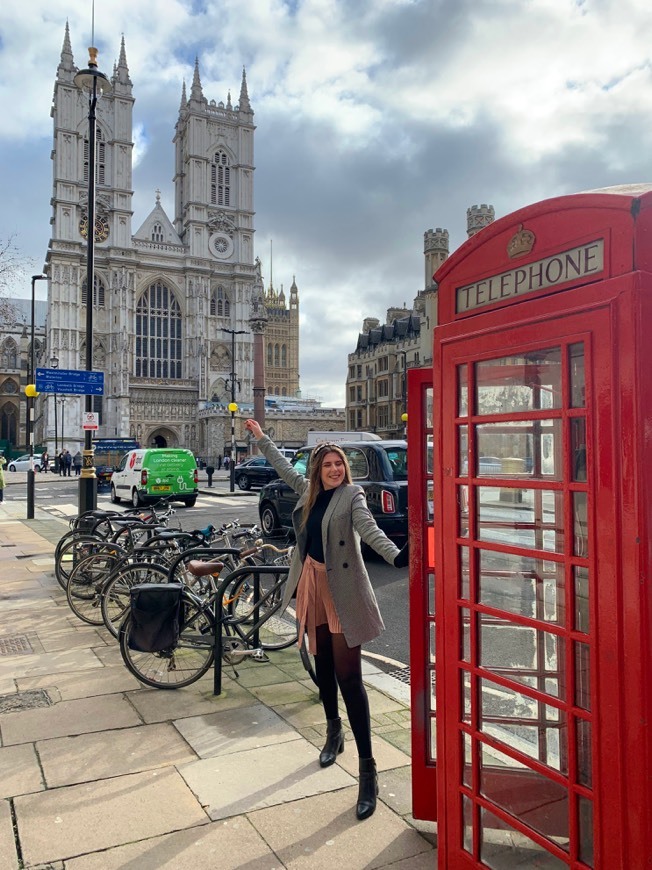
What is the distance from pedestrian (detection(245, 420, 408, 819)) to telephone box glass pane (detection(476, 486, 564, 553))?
0.79 metres

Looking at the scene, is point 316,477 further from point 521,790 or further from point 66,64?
point 66,64

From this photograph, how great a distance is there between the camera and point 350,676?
329 centimetres

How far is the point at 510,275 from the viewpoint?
2246 mm

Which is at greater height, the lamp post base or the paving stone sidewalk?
the lamp post base

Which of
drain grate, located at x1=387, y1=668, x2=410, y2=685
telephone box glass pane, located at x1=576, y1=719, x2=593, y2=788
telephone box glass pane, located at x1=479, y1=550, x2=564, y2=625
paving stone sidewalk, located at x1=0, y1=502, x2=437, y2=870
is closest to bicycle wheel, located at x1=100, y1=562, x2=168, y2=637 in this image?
paving stone sidewalk, located at x1=0, y1=502, x2=437, y2=870

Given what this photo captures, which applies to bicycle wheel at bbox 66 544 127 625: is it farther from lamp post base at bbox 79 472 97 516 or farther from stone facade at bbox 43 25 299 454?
stone facade at bbox 43 25 299 454

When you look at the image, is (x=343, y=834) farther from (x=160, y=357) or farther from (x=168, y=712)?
(x=160, y=357)

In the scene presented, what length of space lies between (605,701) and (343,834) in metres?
1.55

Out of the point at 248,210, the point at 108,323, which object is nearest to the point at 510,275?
the point at 108,323

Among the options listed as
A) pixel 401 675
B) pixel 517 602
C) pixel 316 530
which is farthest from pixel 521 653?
pixel 401 675

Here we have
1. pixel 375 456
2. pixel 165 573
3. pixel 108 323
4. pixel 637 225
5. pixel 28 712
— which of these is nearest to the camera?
pixel 637 225

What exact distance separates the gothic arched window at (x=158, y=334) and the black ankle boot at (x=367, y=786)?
7013cm

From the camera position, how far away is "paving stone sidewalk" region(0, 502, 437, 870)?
2.77 m

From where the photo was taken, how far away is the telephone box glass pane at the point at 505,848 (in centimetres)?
225
